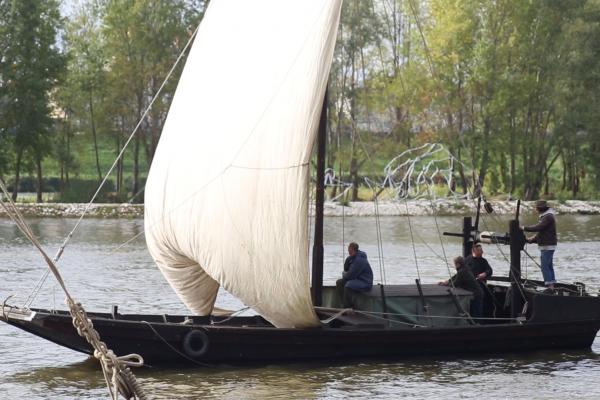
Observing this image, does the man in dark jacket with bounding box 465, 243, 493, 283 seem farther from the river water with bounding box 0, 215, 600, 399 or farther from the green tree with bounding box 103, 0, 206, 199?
the green tree with bounding box 103, 0, 206, 199

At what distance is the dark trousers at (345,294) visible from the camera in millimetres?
21141

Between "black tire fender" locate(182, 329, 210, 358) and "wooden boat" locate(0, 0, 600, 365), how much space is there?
0.02 m

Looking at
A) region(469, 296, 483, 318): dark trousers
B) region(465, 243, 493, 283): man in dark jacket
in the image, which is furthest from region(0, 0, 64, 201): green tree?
region(469, 296, 483, 318): dark trousers

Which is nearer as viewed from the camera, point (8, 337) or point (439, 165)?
point (8, 337)

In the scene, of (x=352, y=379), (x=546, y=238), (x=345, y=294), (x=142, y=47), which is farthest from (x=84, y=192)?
(x=352, y=379)

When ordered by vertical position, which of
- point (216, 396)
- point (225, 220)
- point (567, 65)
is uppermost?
point (567, 65)

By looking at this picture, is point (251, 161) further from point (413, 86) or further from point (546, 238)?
point (413, 86)

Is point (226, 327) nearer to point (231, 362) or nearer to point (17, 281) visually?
point (231, 362)

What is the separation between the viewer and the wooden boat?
19.8 metres

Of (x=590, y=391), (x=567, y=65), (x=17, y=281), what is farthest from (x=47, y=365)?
(x=567, y=65)

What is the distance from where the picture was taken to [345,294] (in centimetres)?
2122

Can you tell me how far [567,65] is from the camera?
70.4m

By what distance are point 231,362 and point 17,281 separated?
15432 mm

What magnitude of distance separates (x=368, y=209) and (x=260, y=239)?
47129 mm
